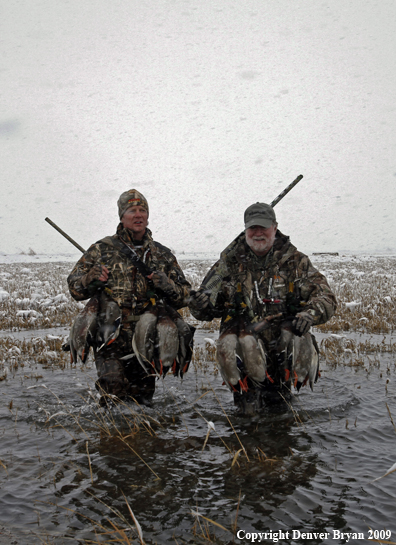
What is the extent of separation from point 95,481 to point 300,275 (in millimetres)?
2789

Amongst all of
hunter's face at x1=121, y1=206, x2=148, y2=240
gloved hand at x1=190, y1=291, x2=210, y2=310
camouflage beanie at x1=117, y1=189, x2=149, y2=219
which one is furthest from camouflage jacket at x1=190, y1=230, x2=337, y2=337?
camouflage beanie at x1=117, y1=189, x2=149, y2=219

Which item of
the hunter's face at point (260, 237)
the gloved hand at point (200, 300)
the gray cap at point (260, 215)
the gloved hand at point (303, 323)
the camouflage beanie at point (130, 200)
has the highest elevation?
the camouflage beanie at point (130, 200)

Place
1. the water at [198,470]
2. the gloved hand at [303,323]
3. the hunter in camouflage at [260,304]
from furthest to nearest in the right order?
the hunter in camouflage at [260,304] < the gloved hand at [303,323] < the water at [198,470]

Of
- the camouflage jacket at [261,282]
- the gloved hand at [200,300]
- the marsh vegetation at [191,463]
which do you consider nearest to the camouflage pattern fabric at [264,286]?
the camouflage jacket at [261,282]

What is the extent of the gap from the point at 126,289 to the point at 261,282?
148cm

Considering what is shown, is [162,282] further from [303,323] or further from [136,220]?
[303,323]

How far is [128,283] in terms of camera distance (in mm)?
5102

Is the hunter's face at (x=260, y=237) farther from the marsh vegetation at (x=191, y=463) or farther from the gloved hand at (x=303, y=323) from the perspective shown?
the marsh vegetation at (x=191, y=463)

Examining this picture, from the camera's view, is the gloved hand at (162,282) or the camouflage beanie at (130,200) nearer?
the gloved hand at (162,282)

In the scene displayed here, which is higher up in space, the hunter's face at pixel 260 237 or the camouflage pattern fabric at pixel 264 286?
the hunter's face at pixel 260 237

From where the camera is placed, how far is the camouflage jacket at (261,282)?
15.5 feet

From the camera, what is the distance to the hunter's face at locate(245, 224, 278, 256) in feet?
15.4

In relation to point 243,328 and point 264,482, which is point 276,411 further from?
point 264,482

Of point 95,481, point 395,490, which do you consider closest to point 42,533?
point 95,481
